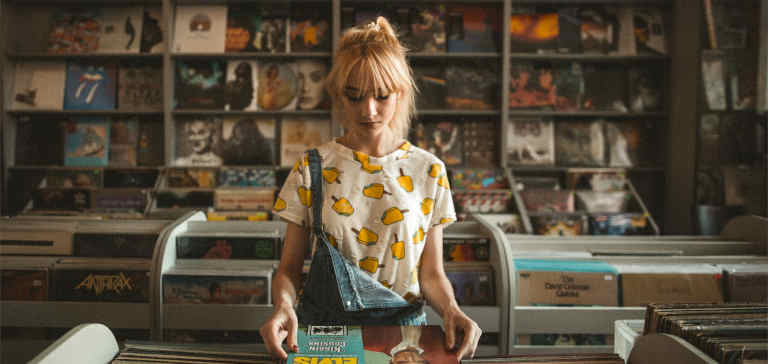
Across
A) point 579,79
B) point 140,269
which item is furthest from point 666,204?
point 140,269

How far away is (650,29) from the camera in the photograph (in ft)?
11.4

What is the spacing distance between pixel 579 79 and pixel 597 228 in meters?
1.18

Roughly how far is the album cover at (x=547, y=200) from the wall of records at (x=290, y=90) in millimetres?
243

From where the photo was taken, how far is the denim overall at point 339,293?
39.3 inches

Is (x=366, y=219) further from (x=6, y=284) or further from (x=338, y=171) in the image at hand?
(x=6, y=284)

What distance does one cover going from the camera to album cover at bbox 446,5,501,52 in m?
3.46

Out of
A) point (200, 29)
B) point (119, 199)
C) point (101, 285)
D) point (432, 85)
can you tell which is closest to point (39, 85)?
point (119, 199)

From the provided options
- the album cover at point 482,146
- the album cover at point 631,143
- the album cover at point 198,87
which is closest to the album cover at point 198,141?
the album cover at point 198,87

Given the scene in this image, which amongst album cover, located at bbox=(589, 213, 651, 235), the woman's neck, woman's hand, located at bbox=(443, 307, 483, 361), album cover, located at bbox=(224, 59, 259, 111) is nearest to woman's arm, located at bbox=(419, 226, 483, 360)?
woman's hand, located at bbox=(443, 307, 483, 361)

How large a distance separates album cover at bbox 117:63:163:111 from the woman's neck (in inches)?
116

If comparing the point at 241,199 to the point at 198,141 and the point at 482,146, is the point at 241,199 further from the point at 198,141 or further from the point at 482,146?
the point at 482,146

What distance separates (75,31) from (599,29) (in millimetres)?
3922

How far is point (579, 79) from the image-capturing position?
11.6 ft

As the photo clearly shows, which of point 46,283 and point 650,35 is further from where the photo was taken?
point 650,35
